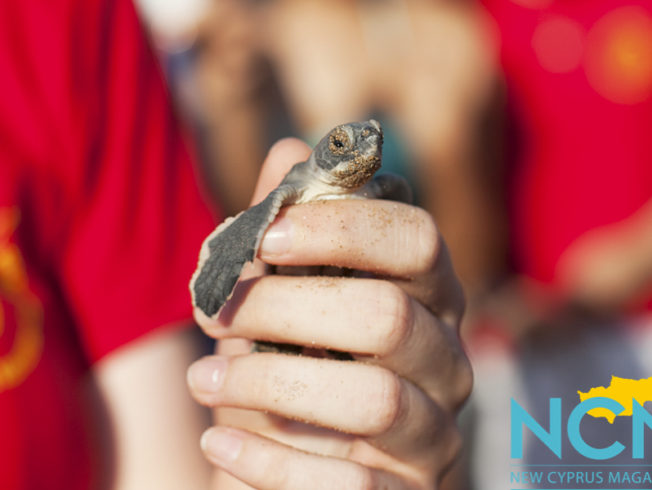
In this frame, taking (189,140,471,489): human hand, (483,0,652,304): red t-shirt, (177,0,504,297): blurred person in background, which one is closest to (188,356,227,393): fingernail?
(189,140,471,489): human hand

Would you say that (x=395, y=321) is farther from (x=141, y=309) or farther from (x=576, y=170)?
(x=576, y=170)

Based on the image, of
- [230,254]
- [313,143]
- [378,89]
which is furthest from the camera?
[378,89]

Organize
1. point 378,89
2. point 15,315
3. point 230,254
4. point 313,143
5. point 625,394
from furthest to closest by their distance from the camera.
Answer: point 378,89 < point 313,143 < point 625,394 < point 15,315 < point 230,254

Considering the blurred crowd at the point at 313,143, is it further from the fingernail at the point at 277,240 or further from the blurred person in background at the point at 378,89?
the fingernail at the point at 277,240

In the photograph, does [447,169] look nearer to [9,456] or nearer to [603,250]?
[603,250]

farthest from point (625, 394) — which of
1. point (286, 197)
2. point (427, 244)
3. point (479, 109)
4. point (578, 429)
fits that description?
point (479, 109)

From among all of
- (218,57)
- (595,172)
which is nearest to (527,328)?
(595,172)

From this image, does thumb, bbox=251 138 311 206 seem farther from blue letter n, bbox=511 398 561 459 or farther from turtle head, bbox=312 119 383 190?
blue letter n, bbox=511 398 561 459
